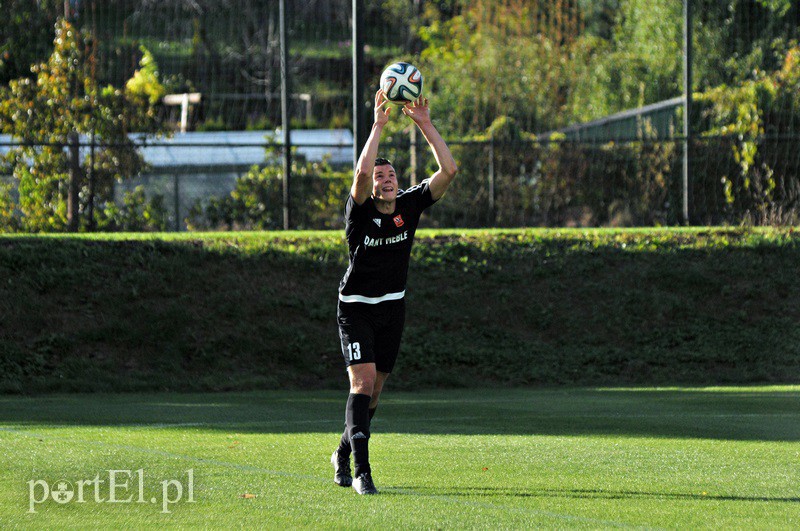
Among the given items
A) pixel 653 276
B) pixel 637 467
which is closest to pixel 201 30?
pixel 653 276

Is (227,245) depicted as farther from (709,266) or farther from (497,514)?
(497,514)

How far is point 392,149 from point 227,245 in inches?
223

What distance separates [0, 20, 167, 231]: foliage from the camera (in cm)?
1836

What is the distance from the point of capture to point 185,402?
1218 cm

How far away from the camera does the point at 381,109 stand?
23.5ft

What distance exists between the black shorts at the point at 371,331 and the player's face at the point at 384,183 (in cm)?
66

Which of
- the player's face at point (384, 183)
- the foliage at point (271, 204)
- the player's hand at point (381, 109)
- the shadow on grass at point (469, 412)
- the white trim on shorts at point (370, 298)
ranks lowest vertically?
the shadow on grass at point (469, 412)

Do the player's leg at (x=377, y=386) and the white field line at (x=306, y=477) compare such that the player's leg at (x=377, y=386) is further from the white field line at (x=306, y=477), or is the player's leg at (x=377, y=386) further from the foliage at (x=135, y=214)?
the foliage at (x=135, y=214)

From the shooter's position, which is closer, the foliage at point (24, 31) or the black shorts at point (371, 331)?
the black shorts at point (371, 331)

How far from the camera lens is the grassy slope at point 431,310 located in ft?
47.0

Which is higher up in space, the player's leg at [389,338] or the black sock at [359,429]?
the player's leg at [389,338]

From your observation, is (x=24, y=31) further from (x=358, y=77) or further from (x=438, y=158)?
(x=438, y=158)

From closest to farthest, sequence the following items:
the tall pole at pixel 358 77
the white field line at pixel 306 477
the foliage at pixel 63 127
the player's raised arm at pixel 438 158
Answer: the white field line at pixel 306 477
the player's raised arm at pixel 438 158
the tall pole at pixel 358 77
the foliage at pixel 63 127

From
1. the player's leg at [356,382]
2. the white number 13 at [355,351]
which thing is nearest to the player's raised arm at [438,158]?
the player's leg at [356,382]
